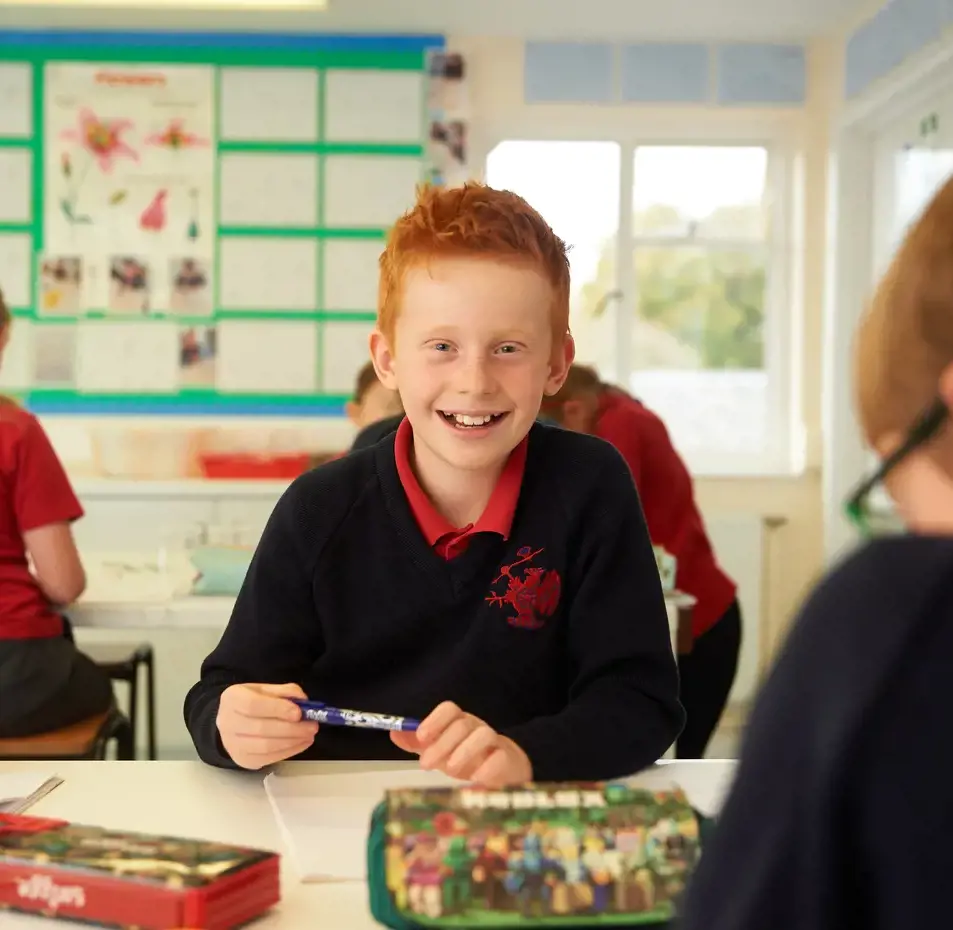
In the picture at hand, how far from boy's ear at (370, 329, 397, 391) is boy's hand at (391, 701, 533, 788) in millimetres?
367

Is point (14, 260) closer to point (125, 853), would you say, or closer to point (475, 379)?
point (475, 379)

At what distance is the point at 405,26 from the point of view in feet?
→ 14.8

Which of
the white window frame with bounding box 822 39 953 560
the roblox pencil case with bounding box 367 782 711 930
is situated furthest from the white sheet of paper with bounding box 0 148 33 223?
the roblox pencil case with bounding box 367 782 711 930

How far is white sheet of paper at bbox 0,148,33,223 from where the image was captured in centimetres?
461

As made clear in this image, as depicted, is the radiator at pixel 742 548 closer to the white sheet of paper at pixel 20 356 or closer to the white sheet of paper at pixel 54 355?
the white sheet of paper at pixel 54 355

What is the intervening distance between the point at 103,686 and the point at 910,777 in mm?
2335

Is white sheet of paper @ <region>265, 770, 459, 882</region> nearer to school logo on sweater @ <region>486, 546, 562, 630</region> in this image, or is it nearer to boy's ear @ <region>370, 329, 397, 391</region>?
school logo on sweater @ <region>486, 546, 562, 630</region>

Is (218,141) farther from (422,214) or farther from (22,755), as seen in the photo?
(422,214)

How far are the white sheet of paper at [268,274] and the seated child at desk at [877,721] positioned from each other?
4376mm

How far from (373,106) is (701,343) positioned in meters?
1.54

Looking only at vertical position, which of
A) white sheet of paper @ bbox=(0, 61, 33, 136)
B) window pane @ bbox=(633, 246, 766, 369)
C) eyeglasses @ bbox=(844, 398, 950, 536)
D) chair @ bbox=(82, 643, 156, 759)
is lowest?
chair @ bbox=(82, 643, 156, 759)

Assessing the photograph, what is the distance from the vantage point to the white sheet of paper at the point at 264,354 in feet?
15.4

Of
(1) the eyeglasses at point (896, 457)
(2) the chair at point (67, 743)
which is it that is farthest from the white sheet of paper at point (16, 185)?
(1) the eyeglasses at point (896, 457)

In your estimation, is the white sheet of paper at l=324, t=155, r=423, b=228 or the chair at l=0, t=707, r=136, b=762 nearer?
the chair at l=0, t=707, r=136, b=762
